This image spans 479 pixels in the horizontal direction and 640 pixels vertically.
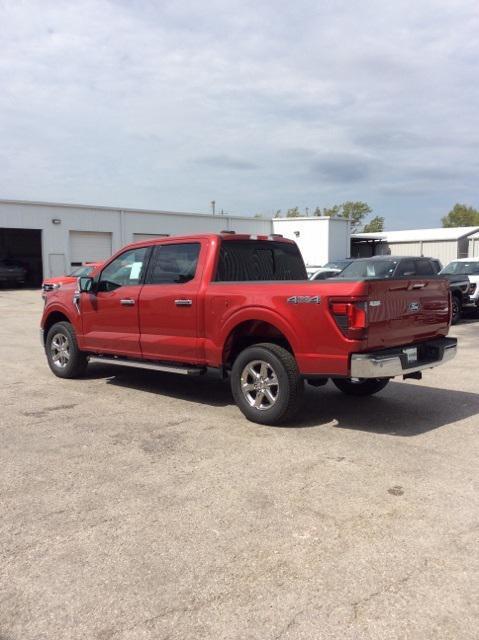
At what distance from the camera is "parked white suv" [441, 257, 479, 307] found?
16.1 metres

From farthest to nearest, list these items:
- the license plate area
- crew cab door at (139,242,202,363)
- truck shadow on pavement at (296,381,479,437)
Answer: crew cab door at (139,242,202,363)
truck shadow on pavement at (296,381,479,437)
the license plate area

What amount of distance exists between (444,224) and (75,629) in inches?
4030

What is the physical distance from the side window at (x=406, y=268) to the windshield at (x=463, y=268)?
2783mm

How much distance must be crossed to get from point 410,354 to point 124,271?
12.4ft

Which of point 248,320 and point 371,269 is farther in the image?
point 371,269

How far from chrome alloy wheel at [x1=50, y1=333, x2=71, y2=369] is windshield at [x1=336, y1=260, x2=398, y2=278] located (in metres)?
8.38

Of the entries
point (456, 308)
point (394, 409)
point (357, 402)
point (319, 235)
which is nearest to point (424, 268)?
point (456, 308)

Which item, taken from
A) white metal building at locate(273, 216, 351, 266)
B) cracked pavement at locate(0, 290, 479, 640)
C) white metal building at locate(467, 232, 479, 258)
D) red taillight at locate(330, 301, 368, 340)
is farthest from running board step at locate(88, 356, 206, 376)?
white metal building at locate(467, 232, 479, 258)

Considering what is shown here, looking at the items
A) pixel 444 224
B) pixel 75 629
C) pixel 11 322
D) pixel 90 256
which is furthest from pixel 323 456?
pixel 444 224

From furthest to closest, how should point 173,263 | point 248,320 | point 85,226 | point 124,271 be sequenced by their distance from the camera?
point 85,226 < point 124,271 < point 173,263 < point 248,320

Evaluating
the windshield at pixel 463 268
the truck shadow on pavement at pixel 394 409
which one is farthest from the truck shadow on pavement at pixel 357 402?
the windshield at pixel 463 268

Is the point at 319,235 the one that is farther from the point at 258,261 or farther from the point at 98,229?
the point at 258,261

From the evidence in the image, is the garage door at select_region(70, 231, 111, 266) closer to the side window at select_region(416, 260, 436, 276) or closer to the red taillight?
the side window at select_region(416, 260, 436, 276)

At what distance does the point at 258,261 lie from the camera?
23.1 ft
